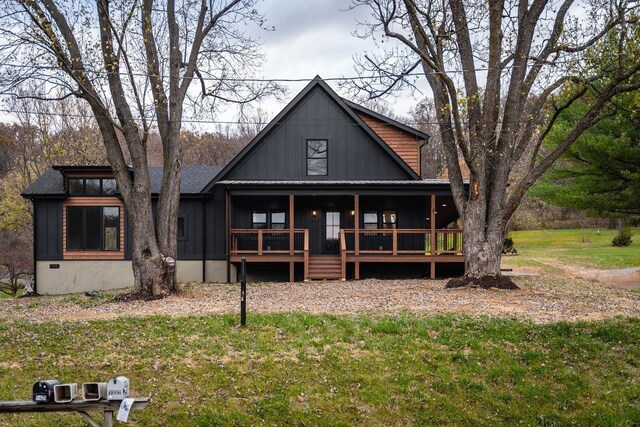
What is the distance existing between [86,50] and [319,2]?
242 inches

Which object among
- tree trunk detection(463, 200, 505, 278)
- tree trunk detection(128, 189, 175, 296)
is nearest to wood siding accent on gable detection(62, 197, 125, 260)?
tree trunk detection(128, 189, 175, 296)

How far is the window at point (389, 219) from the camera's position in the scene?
22500mm

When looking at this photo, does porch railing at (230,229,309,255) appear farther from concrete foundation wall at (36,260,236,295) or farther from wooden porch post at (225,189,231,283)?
concrete foundation wall at (36,260,236,295)

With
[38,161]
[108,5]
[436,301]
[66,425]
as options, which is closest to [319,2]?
[108,5]

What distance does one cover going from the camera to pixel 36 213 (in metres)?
21.8

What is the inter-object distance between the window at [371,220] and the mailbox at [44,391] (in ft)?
57.9

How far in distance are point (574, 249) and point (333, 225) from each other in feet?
77.6

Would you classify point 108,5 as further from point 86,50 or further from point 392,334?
point 392,334

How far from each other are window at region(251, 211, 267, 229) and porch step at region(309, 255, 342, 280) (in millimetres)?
2648

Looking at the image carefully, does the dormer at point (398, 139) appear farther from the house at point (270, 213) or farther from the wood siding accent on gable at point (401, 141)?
the house at point (270, 213)

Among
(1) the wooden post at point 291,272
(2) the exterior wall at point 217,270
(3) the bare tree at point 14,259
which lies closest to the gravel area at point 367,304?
(1) the wooden post at point 291,272

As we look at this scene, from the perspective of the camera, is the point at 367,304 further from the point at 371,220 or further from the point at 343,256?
the point at 371,220

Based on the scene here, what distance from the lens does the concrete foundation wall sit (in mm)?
21625

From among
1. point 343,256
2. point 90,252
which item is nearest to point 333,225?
point 343,256
